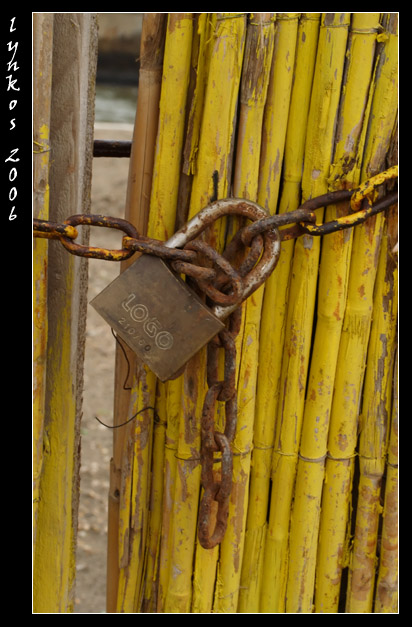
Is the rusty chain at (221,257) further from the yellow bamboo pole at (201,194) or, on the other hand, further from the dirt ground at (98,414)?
the dirt ground at (98,414)

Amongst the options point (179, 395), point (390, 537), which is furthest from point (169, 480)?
point (390, 537)

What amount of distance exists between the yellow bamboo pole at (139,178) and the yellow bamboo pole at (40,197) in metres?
0.17

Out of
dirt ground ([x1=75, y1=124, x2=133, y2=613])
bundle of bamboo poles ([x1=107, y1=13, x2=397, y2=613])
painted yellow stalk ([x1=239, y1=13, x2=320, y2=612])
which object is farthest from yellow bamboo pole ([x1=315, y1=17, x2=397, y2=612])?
dirt ground ([x1=75, y1=124, x2=133, y2=613])

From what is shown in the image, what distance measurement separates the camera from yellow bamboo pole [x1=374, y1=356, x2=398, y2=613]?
4.70 ft

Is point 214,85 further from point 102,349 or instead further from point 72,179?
point 102,349

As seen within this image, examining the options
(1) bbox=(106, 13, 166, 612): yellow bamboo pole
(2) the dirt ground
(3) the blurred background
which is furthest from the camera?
(3) the blurred background

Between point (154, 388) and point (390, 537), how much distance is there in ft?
1.77

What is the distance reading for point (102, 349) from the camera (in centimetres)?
534

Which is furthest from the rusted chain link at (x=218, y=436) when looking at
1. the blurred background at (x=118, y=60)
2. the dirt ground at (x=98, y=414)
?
the blurred background at (x=118, y=60)

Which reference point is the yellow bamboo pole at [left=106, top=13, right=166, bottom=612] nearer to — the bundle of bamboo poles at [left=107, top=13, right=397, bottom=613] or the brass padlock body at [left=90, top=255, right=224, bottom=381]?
the bundle of bamboo poles at [left=107, top=13, right=397, bottom=613]

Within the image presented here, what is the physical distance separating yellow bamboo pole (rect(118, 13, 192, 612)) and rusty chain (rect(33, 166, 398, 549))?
0.11m

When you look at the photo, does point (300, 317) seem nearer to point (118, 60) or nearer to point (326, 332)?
point (326, 332)

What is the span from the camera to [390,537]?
1450 millimetres

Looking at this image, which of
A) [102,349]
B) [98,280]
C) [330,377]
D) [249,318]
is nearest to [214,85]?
[249,318]
